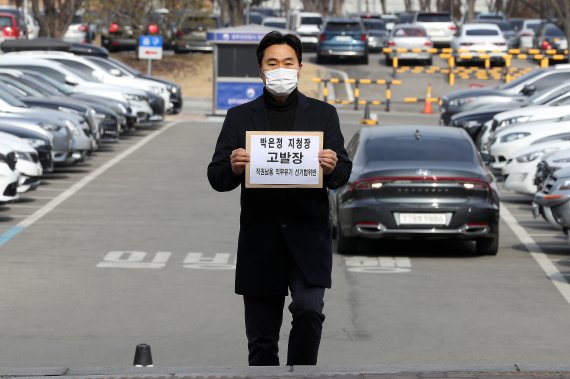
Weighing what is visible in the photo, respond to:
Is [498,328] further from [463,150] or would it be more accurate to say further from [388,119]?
[388,119]

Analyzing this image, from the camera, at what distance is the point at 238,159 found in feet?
23.1

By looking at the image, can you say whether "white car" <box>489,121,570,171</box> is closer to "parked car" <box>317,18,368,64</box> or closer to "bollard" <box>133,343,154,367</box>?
"bollard" <box>133,343,154,367</box>

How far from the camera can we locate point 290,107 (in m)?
7.23

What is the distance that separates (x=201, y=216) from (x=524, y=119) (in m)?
8.53

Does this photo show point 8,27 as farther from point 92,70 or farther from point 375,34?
point 92,70

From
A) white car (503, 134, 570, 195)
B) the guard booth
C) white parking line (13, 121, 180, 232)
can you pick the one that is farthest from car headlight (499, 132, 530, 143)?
the guard booth

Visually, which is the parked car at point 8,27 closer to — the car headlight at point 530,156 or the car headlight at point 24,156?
the car headlight at point 24,156

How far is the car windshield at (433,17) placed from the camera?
64312 mm

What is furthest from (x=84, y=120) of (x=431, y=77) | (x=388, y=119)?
(x=431, y=77)

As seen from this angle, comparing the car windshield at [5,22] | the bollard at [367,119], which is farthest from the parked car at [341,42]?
the bollard at [367,119]

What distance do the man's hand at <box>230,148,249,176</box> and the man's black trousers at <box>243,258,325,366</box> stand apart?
0.52 meters

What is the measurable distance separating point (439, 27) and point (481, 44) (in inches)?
410

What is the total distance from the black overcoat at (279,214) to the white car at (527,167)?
13.4m

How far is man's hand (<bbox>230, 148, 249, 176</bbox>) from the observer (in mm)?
7043
